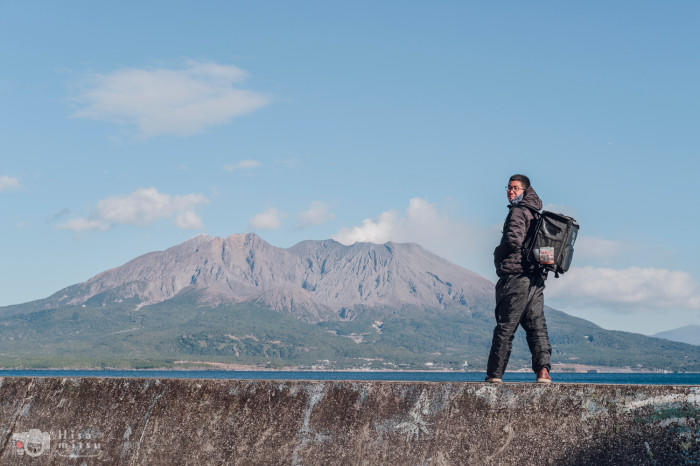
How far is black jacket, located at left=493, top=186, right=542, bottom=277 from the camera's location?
8133 millimetres

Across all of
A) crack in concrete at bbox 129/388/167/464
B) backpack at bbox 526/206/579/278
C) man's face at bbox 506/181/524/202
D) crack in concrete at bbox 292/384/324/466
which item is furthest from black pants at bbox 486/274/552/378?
crack in concrete at bbox 129/388/167/464

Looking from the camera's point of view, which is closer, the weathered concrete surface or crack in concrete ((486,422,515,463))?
the weathered concrete surface

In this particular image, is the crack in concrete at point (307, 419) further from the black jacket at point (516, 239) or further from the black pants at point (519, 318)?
the black jacket at point (516, 239)

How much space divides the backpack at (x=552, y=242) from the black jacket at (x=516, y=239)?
0.30 feet

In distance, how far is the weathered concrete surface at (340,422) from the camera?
20.3ft

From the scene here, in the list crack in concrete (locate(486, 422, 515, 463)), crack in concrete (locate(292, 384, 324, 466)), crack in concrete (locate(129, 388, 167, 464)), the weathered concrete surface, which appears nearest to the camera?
the weathered concrete surface

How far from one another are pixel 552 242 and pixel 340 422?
2.82 m

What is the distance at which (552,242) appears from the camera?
8.04m

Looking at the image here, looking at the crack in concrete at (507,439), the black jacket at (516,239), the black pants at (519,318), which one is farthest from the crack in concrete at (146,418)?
the black jacket at (516,239)

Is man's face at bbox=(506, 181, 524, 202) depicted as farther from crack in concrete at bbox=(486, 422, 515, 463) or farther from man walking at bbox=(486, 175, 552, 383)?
crack in concrete at bbox=(486, 422, 515, 463)

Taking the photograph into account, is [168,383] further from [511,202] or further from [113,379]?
[511,202]

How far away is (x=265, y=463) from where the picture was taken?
6.59m

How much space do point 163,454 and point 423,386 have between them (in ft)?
7.08

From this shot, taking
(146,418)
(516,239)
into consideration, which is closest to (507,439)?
(516,239)
